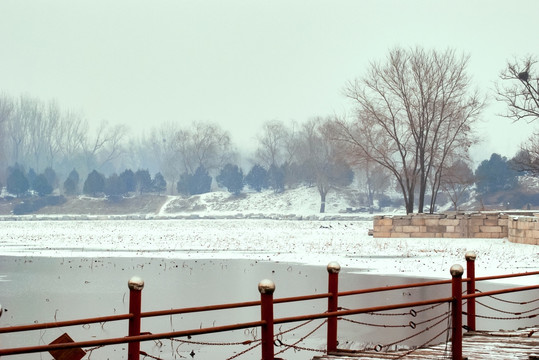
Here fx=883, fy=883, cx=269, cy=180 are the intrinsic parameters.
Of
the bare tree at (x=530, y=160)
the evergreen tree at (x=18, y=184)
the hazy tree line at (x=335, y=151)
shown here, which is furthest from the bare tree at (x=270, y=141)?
the bare tree at (x=530, y=160)

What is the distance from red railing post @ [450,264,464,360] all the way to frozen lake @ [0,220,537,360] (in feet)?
11.6

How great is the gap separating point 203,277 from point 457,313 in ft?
47.2

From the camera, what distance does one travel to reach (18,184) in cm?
10531

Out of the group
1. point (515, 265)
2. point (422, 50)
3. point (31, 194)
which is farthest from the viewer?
point (31, 194)

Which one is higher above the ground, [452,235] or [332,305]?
[332,305]

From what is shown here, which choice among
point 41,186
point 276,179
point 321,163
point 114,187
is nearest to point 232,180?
point 276,179

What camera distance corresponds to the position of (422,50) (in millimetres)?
46438

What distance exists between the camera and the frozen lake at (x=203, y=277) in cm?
1359

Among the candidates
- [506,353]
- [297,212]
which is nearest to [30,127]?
[297,212]

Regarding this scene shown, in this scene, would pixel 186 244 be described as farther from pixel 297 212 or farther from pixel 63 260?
pixel 297 212

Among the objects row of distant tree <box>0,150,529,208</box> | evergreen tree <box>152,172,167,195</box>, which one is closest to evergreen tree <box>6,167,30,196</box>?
row of distant tree <box>0,150,529,208</box>

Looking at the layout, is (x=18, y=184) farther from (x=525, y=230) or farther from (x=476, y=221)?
(x=525, y=230)

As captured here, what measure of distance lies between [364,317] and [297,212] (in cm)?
8235

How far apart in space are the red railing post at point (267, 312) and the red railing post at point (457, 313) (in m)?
2.06
